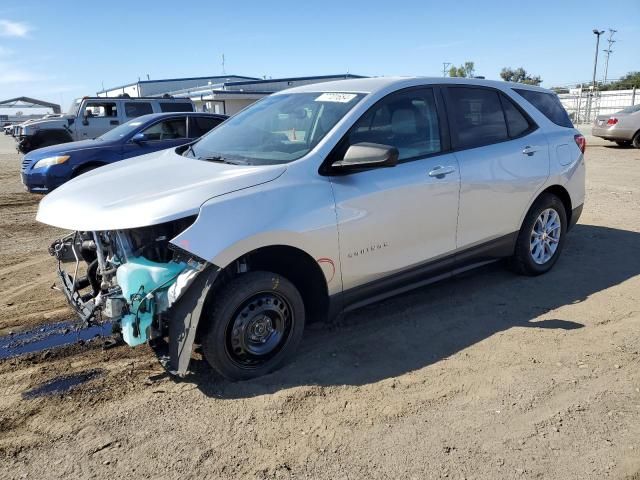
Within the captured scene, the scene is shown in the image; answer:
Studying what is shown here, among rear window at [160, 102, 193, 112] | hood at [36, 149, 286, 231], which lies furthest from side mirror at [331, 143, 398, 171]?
rear window at [160, 102, 193, 112]

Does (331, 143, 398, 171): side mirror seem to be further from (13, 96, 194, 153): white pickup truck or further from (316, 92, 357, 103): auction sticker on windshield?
(13, 96, 194, 153): white pickup truck

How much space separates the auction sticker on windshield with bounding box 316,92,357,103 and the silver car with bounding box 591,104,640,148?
16.3 meters

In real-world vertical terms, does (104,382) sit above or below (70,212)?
below

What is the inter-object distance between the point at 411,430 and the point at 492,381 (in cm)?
79

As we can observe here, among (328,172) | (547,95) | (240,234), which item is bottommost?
(240,234)

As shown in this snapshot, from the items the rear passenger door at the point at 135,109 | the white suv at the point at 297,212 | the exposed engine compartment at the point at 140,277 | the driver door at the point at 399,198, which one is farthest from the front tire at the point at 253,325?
the rear passenger door at the point at 135,109

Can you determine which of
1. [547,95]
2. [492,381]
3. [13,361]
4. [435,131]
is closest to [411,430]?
[492,381]

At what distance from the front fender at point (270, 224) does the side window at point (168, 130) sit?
6.83 m

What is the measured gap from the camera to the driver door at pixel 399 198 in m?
3.67

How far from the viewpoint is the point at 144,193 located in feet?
10.7

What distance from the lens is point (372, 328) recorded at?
424 cm

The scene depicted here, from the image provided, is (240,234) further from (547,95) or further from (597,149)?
(597,149)

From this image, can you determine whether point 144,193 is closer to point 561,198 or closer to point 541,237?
point 541,237

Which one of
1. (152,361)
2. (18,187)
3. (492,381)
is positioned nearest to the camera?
(492,381)
